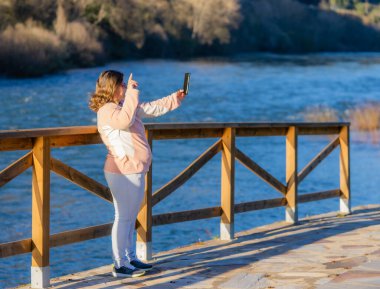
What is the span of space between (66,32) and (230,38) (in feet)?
79.5

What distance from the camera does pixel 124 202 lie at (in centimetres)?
709

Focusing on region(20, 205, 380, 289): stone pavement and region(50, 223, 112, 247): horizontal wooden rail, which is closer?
region(20, 205, 380, 289): stone pavement

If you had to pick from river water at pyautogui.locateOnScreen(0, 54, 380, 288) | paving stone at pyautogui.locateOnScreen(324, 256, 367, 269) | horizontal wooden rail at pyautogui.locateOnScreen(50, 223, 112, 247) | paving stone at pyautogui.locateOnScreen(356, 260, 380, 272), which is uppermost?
horizontal wooden rail at pyautogui.locateOnScreen(50, 223, 112, 247)

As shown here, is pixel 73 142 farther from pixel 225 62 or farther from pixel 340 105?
pixel 225 62

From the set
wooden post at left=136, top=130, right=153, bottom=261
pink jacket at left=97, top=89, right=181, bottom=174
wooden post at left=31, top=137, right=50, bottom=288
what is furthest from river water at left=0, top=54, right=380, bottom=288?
pink jacket at left=97, top=89, right=181, bottom=174

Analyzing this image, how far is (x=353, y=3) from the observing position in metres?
136

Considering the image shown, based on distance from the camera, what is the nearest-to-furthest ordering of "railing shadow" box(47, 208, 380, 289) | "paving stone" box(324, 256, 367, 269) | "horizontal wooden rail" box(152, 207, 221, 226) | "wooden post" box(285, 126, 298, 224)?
1. "railing shadow" box(47, 208, 380, 289)
2. "paving stone" box(324, 256, 367, 269)
3. "horizontal wooden rail" box(152, 207, 221, 226)
4. "wooden post" box(285, 126, 298, 224)

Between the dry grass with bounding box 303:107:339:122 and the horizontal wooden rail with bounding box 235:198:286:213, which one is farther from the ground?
the horizontal wooden rail with bounding box 235:198:286:213

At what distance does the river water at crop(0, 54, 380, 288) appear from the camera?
51.3 feet

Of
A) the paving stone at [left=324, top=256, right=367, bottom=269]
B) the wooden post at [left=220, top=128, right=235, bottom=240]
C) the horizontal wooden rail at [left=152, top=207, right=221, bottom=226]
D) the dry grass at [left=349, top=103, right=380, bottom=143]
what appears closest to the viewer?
the paving stone at [left=324, top=256, right=367, bottom=269]

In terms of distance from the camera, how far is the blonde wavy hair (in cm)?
697

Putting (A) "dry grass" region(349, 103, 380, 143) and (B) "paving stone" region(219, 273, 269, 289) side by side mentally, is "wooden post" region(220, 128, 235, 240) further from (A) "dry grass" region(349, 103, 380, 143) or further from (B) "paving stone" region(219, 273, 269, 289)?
(A) "dry grass" region(349, 103, 380, 143)

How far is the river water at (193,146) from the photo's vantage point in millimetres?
15641

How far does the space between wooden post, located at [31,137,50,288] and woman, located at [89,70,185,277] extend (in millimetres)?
443
